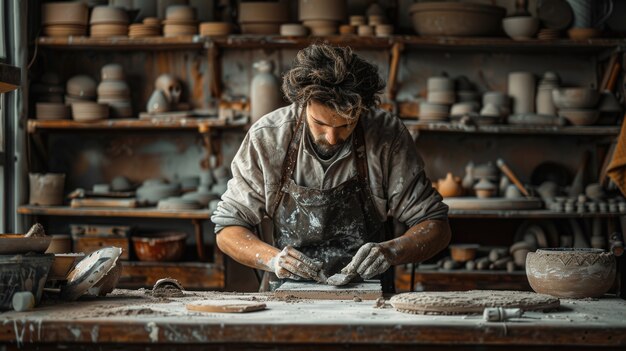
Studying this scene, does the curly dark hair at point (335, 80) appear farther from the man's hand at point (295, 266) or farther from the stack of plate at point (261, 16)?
the stack of plate at point (261, 16)

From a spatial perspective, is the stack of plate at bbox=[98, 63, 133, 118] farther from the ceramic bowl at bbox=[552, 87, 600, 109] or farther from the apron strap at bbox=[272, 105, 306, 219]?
the ceramic bowl at bbox=[552, 87, 600, 109]

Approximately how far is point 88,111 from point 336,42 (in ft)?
6.26

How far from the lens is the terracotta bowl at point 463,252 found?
608cm

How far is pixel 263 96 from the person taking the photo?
241 inches

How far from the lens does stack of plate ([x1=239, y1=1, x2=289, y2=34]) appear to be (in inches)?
245

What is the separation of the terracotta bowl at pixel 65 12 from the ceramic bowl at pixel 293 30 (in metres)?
1.53

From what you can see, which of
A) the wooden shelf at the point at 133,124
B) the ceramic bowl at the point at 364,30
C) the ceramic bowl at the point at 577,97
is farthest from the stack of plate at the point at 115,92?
the ceramic bowl at the point at 577,97

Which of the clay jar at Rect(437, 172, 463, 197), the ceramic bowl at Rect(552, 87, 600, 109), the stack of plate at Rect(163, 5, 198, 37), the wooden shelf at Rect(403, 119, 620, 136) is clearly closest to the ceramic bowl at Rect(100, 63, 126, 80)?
the stack of plate at Rect(163, 5, 198, 37)

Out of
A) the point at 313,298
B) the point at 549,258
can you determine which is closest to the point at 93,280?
the point at 313,298

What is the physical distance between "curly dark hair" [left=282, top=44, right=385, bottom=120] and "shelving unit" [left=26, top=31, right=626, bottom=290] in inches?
97.3

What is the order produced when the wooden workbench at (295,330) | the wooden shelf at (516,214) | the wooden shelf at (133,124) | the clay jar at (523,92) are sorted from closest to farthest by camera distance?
1. the wooden workbench at (295,330)
2. the wooden shelf at (516,214)
3. the wooden shelf at (133,124)
4. the clay jar at (523,92)

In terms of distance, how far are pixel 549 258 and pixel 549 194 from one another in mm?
3274

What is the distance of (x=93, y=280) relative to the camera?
299 centimetres

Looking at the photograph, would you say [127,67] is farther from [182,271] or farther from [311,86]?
[311,86]
